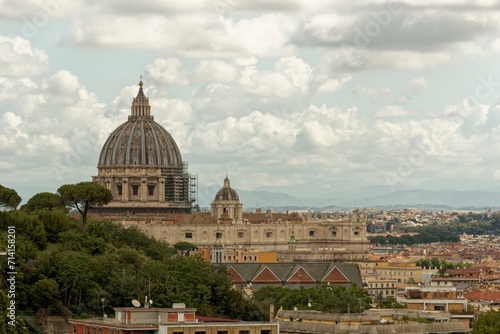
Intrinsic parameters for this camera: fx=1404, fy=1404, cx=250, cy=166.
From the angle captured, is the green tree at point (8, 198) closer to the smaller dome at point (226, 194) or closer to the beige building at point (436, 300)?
the beige building at point (436, 300)

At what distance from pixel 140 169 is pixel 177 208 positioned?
779cm

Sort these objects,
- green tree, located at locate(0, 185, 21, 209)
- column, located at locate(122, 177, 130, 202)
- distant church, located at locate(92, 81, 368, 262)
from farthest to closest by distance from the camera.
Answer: column, located at locate(122, 177, 130, 202), distant church, located at locate(92, 81, 368, 262), green tree, located at locate(0, 185, 21, 209)

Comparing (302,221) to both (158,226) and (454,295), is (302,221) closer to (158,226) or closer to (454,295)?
(158,226)

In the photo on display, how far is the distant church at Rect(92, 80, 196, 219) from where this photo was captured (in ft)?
593

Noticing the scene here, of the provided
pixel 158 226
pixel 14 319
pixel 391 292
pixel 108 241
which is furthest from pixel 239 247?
pixel 14 319

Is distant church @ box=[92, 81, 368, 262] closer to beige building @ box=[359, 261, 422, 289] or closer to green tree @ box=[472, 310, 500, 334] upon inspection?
beige building @ box=[359, 261, 422, 289]

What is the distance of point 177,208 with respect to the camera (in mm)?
184875

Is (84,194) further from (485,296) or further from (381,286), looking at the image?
(485,296)

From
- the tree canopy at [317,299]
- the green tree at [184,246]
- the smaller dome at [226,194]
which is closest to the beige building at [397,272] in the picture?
the green tree at [184,246]

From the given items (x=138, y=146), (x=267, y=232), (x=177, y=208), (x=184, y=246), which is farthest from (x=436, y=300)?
(x=177, y=208)

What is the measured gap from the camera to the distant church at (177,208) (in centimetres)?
17075

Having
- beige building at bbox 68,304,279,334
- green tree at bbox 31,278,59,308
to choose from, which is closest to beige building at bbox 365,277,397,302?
green tree at bbox 31,278,59,308

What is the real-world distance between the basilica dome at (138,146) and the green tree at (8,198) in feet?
233

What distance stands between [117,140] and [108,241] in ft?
274
